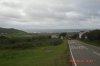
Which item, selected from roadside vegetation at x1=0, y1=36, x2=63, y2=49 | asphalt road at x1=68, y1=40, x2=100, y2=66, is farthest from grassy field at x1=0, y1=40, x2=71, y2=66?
roadside vegetation at x1=0, y1=36, x2=63, y2=49

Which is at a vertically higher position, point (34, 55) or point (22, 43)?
point (34, 55)

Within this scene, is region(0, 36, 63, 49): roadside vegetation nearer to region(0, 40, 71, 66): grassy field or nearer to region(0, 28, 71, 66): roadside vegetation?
region(0, 28, 71, 66): roadside vegetation

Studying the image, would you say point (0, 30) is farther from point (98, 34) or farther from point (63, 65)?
point (63, 65)

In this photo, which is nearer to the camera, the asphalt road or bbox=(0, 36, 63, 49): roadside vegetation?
the asphalt road

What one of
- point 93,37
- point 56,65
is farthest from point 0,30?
point 56,65

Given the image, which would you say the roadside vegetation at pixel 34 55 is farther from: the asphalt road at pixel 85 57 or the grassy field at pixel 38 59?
the asphalt road at pixel 85 57

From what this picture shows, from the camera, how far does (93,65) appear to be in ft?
47.3

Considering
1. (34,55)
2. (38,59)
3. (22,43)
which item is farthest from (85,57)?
(22,43)

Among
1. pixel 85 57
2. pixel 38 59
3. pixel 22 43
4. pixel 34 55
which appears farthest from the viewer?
pixel 22 43

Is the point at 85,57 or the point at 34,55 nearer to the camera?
the point at 85,57

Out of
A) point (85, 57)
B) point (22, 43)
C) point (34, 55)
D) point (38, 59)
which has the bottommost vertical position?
point (22, 43)

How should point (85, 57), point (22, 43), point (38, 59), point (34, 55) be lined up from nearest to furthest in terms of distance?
point (85, 57) → point (38, 59) → point (34, 55) → point (22, 43)

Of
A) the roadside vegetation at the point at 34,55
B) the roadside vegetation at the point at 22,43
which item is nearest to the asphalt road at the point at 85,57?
the roadside vegetation at the point at 34,55

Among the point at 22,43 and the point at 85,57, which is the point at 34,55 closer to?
the point at 85,57
